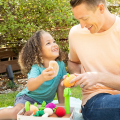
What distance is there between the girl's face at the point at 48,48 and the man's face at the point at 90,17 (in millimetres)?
630

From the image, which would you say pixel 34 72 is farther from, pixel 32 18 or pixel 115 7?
pixel 115 7

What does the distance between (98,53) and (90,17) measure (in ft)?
1.27

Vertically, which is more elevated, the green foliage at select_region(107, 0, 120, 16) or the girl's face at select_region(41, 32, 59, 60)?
the green foliage at select_region(107, 0, 120, 16)

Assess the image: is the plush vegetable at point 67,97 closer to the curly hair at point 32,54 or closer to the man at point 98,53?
the man at point 98,53

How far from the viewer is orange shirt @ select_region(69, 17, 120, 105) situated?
1888mm

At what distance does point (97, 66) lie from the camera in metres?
1.95

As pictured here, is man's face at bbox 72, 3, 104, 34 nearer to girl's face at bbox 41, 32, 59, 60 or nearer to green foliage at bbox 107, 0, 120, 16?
girl's face at bbox 41, 32, 59, 60

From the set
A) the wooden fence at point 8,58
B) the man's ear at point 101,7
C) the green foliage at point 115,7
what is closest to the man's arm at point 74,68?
the man's ear at point 101,7

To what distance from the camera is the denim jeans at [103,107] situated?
160cm

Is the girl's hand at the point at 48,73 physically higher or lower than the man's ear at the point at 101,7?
lower

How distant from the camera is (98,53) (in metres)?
1.95

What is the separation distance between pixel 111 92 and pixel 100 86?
0.12 m

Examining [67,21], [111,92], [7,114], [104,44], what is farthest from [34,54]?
[67,21]

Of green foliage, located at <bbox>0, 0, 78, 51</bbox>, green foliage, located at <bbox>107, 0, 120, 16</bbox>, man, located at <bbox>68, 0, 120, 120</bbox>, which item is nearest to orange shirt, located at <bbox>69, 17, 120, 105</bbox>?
man, located at <bbox>68, 0, 120, 120</bbox>
